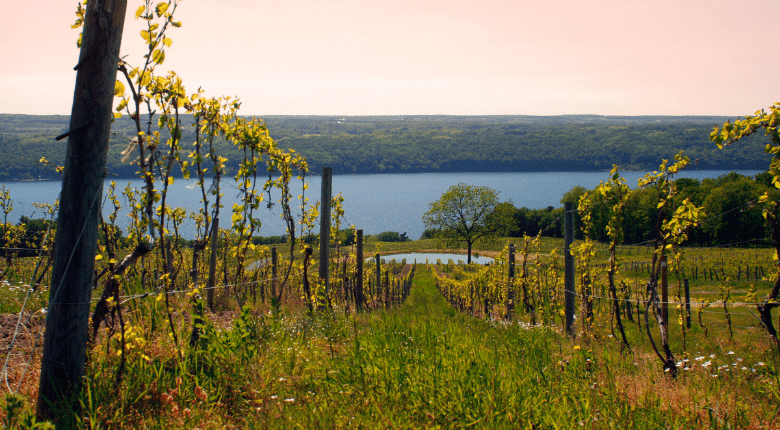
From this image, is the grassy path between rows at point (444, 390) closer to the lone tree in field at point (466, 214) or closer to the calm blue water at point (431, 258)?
the calm blue water at point (431, 258)

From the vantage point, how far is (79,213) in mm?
2600

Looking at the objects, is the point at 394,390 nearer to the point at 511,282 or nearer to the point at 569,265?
the point at 569,265

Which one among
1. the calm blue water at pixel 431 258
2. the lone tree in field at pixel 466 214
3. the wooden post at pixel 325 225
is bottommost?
the calm blue water at pixel 431 258

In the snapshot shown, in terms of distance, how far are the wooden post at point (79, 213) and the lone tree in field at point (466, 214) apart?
47811mm

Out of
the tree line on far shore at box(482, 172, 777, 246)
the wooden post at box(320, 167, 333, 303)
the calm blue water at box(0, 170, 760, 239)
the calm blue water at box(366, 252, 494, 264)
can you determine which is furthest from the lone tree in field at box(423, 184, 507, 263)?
the wooden post at box(320, 167, 333, 303)

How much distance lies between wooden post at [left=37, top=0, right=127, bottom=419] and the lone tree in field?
4781 cm

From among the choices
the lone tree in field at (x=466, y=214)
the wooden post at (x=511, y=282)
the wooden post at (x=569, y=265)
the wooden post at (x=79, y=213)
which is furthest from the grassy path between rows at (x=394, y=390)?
the lone tree in field at (x=466, y=214)

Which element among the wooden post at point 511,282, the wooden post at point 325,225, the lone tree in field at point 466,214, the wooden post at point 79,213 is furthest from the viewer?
the lone tree in field at point 466,214

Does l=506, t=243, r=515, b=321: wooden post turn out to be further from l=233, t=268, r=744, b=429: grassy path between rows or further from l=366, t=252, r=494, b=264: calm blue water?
l=366, t=252, r=494, b=264: calm blue water

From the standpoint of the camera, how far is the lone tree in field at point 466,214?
50188 millimetres

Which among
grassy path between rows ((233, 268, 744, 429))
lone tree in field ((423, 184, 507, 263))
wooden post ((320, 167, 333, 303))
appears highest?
wooden post ((320, 167, 333, 303))

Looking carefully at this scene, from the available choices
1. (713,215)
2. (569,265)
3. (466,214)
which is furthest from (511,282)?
(713,215)

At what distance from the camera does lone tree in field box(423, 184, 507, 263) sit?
50188 mm

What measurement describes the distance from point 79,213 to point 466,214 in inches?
1976
